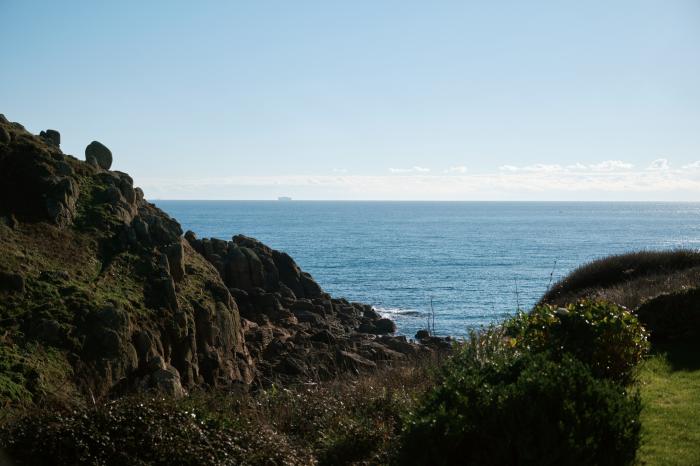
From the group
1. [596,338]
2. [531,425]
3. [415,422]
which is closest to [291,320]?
[596,338]

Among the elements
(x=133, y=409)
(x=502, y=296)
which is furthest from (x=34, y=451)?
(x=502, y=296)

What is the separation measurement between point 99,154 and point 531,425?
106 feet

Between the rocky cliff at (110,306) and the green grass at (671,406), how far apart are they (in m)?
7.36

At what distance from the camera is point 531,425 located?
8.09 meters

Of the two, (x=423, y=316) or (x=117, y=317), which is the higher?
(x=117, y=317)

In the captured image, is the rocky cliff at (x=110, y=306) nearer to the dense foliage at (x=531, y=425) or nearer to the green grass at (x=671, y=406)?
the green grass at (x=671, y=406)

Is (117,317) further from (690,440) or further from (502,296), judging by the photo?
(502,296)

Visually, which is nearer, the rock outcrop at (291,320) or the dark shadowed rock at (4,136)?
the dark shadowed rock at (4,136)

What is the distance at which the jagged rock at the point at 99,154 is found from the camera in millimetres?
35250

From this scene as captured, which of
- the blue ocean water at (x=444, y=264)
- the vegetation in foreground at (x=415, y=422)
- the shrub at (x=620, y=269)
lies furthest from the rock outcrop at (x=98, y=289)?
the shrub at (x=620, y=269)

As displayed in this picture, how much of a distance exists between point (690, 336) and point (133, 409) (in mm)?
13233

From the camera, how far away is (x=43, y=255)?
2438cm

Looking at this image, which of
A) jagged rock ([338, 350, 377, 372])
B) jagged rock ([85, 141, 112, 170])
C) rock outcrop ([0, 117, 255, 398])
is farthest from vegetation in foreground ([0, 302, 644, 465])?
jagged rock ([85, 141, 112, 170])

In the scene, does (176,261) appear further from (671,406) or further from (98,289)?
(671,406)
